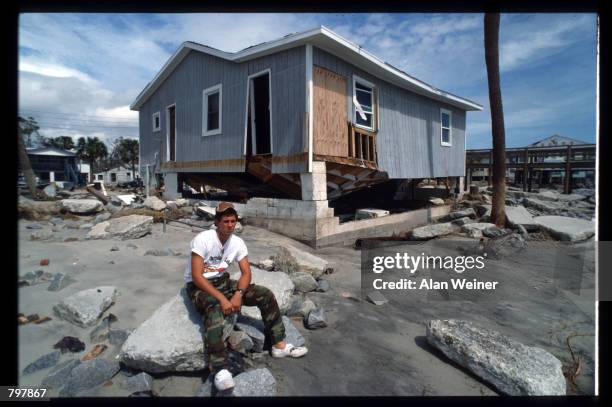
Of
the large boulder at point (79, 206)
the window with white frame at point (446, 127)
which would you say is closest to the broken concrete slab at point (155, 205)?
the large boulder at point (79, 206)

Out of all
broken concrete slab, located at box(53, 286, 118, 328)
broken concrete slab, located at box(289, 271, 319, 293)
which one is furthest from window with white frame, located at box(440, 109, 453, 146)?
broken concrete slab, located at box(53, 286, 118, 328)

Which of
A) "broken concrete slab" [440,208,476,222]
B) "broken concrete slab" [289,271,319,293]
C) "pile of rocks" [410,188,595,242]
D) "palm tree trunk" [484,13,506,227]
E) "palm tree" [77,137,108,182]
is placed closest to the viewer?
"broken concrete slab" [289,271,319,293]

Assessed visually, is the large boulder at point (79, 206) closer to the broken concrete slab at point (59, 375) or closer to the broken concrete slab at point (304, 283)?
the broken concrete slab at point (304, 283)

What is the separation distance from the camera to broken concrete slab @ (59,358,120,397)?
8.49 feet

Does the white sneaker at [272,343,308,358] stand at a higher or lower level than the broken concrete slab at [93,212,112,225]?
lower

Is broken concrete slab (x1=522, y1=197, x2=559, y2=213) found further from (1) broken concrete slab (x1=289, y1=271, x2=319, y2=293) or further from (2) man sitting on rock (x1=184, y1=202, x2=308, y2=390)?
(2) man sitting on rock (x1=184, y1=202, x2=308, y2=390)

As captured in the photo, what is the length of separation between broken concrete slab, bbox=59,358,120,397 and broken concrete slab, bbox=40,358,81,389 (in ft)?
0.24

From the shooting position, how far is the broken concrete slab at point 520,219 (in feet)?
35.6

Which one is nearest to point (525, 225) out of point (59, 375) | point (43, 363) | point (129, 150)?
point (59, 375)

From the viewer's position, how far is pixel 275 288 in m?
4.07

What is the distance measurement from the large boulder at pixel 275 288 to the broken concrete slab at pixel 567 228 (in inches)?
390

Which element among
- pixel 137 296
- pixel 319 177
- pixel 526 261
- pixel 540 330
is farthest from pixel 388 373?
pixel 526 261

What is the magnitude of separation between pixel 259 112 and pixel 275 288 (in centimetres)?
880
